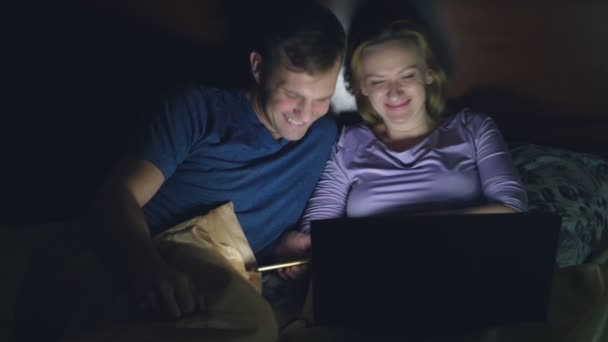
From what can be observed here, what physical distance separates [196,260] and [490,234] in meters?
0.53

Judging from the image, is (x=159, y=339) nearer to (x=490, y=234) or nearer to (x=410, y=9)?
(x=490, y=234)

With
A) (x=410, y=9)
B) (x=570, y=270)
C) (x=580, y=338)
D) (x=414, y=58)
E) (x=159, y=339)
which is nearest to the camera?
(x=159, y=339)

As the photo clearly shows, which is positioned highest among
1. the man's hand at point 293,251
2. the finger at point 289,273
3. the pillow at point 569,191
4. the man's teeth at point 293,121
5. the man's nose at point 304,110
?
the man's nose at point 304,110

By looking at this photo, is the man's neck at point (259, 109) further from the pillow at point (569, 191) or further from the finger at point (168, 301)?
the pillow at point (569, 191)

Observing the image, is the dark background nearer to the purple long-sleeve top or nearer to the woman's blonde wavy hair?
the woman's blonde wavy hair

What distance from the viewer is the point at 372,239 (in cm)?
88

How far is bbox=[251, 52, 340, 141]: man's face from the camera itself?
3.71ft

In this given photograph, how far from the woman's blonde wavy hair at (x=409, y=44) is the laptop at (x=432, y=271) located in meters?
0.60

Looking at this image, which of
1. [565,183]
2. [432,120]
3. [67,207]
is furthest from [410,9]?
[67,207]

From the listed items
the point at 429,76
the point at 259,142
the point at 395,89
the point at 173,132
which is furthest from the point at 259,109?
the point at 429,76

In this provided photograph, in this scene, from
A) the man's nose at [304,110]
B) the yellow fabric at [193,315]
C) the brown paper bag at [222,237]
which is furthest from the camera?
the man's nose at [304,110]

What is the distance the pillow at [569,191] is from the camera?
3.97 ft

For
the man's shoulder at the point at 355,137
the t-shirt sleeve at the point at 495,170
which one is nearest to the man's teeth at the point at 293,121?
the man's shoulder at the point at 355,137

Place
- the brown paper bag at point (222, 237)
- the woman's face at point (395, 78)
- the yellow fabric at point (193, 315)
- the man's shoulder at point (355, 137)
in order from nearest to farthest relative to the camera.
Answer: the yellow fabric at point (193, 315) < the brown paper bag at point (222, 237) < the woman's face at point (395, 78) < the man's shoulder at point (355, 137)
